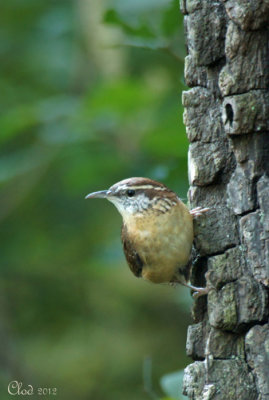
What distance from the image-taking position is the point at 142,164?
5.56 metres

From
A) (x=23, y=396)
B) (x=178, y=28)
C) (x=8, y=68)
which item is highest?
(x=8, y=68)

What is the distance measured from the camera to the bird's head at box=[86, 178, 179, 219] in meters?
3.70

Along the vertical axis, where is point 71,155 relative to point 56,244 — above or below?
above

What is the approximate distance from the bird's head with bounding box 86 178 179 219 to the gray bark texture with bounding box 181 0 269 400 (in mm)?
513

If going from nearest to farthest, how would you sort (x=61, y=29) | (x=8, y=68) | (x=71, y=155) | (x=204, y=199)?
(x=204, y=199) → (x=71, y=155) → (x=61, y=29) → (x=8, y=68)

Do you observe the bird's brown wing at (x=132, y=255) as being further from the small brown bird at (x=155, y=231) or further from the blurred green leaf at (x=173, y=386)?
the blurred green leaf at (x=173, y=386)

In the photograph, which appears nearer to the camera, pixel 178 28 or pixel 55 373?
pixel 178 28

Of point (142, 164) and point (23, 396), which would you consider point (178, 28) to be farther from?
point (23, 396)

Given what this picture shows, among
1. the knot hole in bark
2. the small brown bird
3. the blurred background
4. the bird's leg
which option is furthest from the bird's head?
the blurred background

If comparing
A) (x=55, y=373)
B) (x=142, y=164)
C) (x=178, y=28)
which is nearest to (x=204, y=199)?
(x=178, y=28)

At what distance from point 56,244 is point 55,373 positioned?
1.87m

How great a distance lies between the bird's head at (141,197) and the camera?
3703mm

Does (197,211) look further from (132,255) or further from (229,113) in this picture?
(132,255)

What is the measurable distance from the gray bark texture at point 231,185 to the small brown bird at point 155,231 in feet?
0.95
